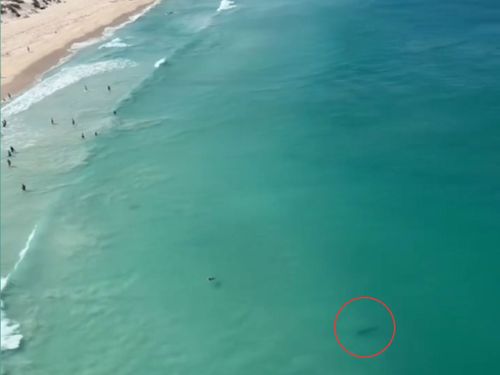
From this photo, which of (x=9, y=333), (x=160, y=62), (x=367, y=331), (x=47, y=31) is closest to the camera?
(x=367, y=331)

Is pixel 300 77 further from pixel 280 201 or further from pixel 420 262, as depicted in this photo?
Result: pixel 420 262

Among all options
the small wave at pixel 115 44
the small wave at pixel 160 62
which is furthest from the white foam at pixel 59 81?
the small wave at pixel 115 44

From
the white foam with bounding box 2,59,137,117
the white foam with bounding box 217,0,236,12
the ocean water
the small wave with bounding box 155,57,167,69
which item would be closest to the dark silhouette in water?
the ocean water

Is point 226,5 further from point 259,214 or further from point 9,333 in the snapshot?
point 9,333

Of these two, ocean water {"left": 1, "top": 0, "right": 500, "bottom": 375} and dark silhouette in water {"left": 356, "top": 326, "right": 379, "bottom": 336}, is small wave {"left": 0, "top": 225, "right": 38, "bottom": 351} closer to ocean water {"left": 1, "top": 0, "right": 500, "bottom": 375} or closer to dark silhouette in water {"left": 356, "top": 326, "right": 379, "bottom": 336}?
ocean water {"left": 1, "top": 0, "right": 500, "bottom": 375}

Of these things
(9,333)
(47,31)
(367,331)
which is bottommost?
(367,331)

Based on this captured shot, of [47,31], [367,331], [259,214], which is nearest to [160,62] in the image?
[47,31]
